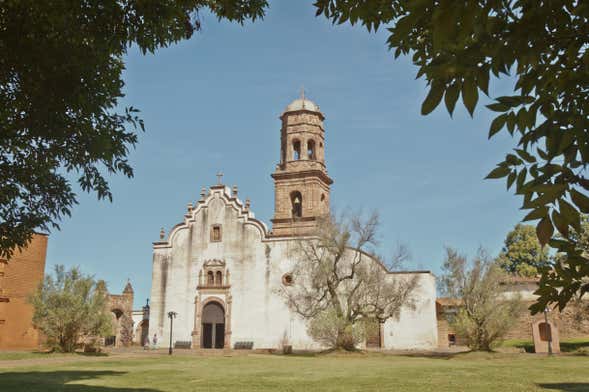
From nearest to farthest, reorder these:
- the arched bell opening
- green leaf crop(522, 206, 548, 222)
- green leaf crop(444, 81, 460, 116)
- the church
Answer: green leaf crop(522, 206, 548, 222) → green leaf crop(444, 81, 460, 116) → the church → the arched bell opening

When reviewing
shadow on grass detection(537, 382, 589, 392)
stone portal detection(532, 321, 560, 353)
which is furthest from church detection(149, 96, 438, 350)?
shadow on grass detection(537, 382, 589, 392)

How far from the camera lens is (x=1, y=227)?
343 inches

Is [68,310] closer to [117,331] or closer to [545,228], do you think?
[117,331]

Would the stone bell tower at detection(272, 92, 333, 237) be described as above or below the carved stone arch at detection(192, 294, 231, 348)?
above

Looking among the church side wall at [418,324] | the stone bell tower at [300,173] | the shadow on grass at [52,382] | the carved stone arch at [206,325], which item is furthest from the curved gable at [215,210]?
the shadow on grass at [52,382]

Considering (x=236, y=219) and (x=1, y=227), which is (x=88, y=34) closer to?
(x=1, y=227)

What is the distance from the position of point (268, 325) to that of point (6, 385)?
2629 cm

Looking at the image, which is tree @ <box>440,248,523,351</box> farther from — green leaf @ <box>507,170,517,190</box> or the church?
green leaf @ <box>507,170,517,190</box>

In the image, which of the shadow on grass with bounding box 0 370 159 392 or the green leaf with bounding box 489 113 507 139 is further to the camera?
the shadow on grass with bounding box 0 370 159 392

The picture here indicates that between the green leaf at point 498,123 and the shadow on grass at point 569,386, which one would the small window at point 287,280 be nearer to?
the shadow on grass at point 569,386

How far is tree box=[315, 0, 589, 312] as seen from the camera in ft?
7.11

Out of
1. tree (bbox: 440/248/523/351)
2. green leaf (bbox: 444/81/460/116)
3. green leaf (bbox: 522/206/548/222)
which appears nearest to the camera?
green leaf (bbox: 522/206/548/222)

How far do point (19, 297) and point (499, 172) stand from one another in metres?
36.8

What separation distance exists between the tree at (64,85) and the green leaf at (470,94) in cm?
606
